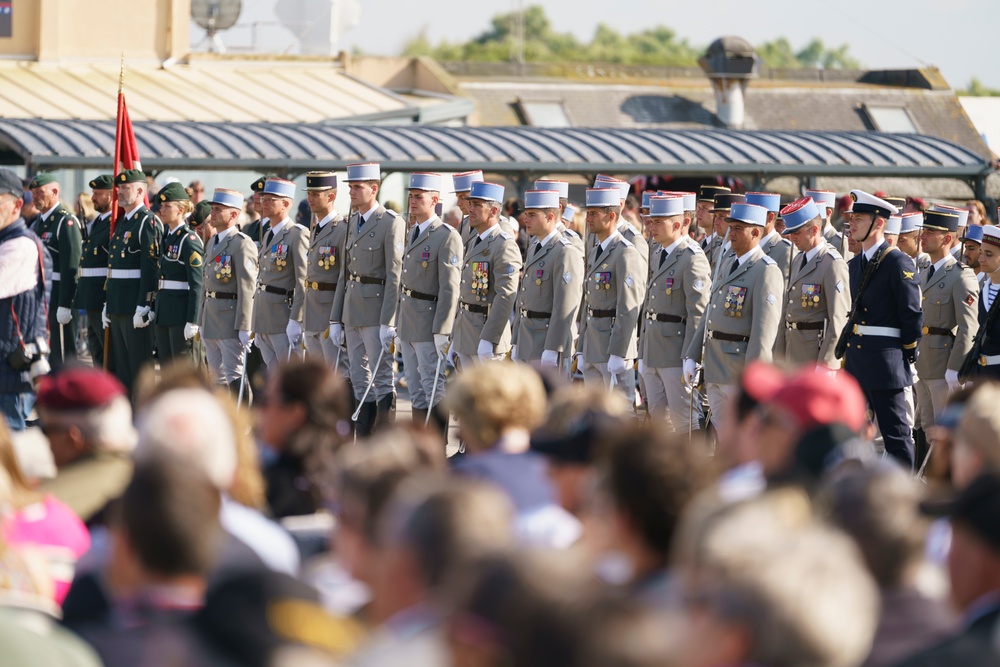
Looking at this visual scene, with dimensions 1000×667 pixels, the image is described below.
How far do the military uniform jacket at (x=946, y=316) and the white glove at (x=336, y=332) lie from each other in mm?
4159

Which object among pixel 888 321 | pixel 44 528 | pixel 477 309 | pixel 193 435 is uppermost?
pixel 193 435

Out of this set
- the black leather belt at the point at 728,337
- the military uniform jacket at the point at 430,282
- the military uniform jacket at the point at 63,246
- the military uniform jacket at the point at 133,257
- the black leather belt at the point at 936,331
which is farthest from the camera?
the military uniform jacket at the point at 63,246

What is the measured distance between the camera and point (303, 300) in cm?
1195

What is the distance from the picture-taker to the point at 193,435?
388 cm

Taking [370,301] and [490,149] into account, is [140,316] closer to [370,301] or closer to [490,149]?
[370,301]

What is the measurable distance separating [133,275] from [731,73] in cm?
2875

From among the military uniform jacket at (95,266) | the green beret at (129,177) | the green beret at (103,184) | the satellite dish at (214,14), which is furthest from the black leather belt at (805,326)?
the satellite dish at (214,14)

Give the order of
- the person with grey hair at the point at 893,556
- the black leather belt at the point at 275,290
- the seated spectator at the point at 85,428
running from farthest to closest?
the black leather belt at the point at 275,290 < the seated spectator at the point at 85,428 < the person with grey hair at the point at 893,556

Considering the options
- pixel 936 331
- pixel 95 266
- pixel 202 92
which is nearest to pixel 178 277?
pixel 95 266

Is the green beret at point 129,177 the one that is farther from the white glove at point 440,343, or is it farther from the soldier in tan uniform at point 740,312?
the soldier in tan uniform at point 740,312

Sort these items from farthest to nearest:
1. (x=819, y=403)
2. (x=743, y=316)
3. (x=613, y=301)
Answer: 1. (x=613, y=301)
2. (x=743, y=316)
3. (x=819, y=403)

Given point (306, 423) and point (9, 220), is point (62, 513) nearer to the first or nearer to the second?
point (306, 423)

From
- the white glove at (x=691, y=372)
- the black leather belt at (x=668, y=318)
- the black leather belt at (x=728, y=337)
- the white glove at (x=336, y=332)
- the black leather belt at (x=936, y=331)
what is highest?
the black leather belt at (x=728, y=337)

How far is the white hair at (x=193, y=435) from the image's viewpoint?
12.5 feet
